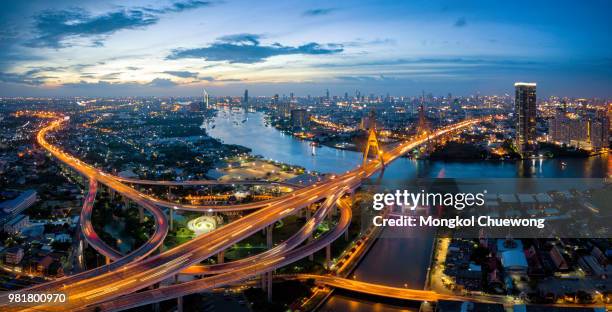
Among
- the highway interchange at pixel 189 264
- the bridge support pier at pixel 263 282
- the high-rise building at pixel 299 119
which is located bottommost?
the bridge support pier at pixel 263 282

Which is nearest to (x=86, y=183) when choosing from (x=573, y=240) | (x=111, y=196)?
(x=111, y=196)

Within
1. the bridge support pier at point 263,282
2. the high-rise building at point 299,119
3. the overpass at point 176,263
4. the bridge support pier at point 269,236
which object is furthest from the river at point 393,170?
the bridge support pier at point 269,236

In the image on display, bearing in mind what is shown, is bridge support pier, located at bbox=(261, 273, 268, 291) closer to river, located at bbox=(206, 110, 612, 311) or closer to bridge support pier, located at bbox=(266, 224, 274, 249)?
river, located at bbox=(206, 110, 612, 311)

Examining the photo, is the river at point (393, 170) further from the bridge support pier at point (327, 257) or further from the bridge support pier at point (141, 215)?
the bridge support pier at point (141, 215)

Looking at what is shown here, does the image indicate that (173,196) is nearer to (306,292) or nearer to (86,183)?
(86,183)

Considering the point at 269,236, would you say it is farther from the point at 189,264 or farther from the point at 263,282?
the point at 189,264

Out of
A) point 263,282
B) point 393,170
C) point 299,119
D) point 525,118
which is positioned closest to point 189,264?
point 263,282
